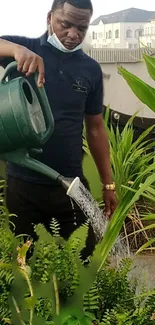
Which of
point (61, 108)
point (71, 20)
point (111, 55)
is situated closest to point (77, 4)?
point (71, 20)

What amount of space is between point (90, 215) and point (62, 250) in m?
0.67

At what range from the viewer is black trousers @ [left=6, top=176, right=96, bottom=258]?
2553 mm

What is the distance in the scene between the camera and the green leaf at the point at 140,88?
6.00ft

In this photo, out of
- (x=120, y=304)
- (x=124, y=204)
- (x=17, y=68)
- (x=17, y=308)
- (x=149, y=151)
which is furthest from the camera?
(x=149, y=151)

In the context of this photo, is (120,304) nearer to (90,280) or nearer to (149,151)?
(90,280)

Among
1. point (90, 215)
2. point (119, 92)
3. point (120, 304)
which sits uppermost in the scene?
point (120, 304)

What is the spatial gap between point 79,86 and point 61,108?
0.37 ft

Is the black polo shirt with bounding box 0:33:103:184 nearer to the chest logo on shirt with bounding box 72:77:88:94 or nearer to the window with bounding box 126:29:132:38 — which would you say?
the chest logo on shirt with bounding box 72:77:88:94

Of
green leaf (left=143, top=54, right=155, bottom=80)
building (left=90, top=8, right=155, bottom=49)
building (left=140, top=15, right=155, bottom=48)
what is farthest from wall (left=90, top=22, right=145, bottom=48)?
green leaf (left=143, top=54, right=155, bottom=80)

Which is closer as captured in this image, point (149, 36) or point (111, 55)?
point (149, 36)

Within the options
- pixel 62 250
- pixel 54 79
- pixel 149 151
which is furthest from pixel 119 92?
pixel 62 250

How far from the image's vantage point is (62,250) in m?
1.47

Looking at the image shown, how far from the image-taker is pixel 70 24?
2422 mm

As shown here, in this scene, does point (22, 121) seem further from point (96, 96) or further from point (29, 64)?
point (96, 96)
